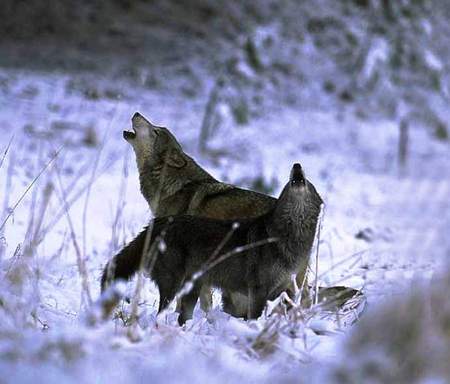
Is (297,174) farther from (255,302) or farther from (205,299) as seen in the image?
(205,299)

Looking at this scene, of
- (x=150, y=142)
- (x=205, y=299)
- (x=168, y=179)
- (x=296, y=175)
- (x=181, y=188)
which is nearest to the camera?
(x=296, y=175)

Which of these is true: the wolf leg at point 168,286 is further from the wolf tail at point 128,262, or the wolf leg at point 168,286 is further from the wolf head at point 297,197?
the wolf head at point 297,197

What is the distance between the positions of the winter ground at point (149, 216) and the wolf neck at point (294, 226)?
33 cm

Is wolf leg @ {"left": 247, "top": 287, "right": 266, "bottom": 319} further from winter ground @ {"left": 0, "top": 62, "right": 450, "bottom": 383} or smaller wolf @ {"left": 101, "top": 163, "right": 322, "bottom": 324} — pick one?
winter ground @ {"left": 0, "top": 62, "right": 450, "bottom": 383}

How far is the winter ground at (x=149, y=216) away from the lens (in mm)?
2777

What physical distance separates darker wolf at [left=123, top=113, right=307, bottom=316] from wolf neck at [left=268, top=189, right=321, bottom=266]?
0.57 metres

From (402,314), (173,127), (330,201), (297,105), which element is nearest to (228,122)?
(173,127)

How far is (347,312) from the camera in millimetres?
4723

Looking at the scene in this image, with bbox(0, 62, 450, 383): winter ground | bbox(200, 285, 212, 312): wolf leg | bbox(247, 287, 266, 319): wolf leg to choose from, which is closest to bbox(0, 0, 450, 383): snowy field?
bbox(0, 62, 450, 383): winter ground

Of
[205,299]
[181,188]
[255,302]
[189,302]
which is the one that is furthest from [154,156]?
[255,302]

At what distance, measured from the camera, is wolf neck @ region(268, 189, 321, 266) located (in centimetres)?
495

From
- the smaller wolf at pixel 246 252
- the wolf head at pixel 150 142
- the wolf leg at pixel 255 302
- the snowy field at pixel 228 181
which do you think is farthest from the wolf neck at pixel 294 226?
the wolf head at pixel 150 142

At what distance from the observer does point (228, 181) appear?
476 inches

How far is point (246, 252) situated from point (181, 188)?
1.91 m
